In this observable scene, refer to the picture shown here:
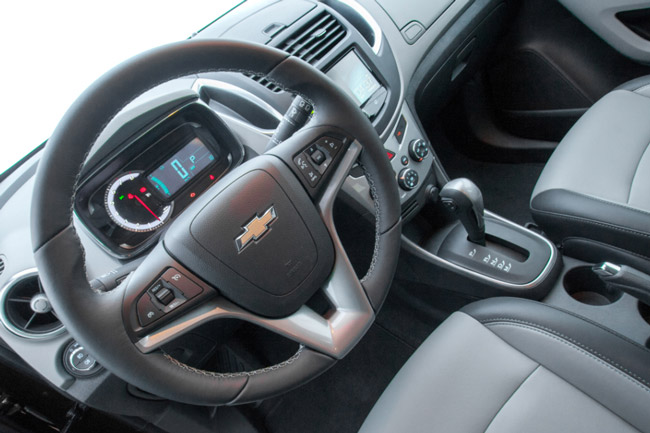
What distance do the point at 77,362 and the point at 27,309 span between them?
12 cm

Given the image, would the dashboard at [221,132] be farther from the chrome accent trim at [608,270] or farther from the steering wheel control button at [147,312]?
the chrome accent trim at [608,270]

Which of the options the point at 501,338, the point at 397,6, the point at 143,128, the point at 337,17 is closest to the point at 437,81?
the point at 397,6

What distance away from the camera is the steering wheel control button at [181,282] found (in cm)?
70

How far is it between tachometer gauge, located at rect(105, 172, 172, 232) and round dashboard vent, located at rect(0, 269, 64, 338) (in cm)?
16

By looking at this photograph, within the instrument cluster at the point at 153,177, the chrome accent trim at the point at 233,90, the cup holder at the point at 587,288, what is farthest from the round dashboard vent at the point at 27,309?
the cup holder at the point at 587,288

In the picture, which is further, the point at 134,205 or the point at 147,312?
the point at 134,205

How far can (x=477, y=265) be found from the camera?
1.18 meters

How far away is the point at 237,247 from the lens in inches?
29.1

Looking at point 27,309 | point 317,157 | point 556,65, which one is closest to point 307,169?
point 317,157

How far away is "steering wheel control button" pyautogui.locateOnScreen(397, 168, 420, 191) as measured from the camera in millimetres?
1162

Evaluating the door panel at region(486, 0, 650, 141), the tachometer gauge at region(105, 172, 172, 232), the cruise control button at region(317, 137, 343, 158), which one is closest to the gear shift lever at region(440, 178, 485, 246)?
the cruise control button at region(317, 137, 343, 158)

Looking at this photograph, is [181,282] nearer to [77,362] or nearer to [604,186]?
[77,362]

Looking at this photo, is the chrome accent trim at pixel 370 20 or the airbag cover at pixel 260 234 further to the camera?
the chrome accent trim at pixel 370 20

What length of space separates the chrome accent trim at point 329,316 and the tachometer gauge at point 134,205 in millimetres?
207
